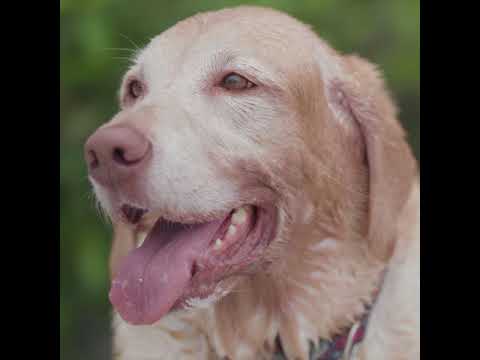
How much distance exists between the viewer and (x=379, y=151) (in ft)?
9.45

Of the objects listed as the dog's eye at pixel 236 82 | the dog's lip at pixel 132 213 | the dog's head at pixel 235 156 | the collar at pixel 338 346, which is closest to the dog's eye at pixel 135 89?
the dog's head at pixel 235 156

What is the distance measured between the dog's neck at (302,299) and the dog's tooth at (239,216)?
1.13ft

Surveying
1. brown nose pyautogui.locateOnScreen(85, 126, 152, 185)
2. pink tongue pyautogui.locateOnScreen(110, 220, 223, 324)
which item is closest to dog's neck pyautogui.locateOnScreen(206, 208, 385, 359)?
pink tongue pyautogui.locateOnScreen(110, 220, 223, 324)

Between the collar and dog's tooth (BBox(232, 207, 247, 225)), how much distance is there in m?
0.61

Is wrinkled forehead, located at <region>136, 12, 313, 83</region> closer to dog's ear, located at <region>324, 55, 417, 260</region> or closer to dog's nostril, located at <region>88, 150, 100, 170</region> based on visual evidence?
dog's ear, located at <region>324, 55, 417, 260</region>

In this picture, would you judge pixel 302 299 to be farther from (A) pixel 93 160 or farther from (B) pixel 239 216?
(A) pixel 93 160

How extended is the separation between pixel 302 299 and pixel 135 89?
1160 mm

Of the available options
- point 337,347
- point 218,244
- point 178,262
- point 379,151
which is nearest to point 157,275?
point 178,262

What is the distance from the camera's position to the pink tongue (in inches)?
96.8

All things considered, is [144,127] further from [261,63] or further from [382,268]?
[382,268]

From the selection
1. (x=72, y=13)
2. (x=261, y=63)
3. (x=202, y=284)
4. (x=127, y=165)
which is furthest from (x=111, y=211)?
(x=72, y=13)

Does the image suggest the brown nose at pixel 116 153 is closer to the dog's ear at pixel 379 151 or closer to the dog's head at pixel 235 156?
the dog's head at pixel 235 156

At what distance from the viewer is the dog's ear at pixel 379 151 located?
2.89m

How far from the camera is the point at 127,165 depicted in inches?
90.4
